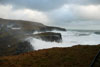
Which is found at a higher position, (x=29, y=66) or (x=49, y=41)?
(x=29, y=66)

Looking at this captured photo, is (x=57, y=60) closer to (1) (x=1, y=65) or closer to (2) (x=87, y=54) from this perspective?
(2) (x=87, y=54)

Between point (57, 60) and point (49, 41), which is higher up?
point (57, 60)

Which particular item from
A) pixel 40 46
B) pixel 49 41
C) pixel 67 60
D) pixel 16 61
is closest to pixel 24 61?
A: pixel 16 61

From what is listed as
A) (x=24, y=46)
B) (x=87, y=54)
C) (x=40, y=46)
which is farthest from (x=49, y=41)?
(x=87, y=54)

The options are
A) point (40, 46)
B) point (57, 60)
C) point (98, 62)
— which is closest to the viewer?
point (98, 62)

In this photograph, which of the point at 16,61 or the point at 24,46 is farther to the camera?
the point at 24,46

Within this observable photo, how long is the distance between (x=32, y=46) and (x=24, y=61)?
34692 millimetres

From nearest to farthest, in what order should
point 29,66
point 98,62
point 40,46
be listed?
1. point 98,62
2. point 29,66
3. point 40,46

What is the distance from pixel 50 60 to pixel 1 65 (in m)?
3.51

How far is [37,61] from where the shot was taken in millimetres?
11461

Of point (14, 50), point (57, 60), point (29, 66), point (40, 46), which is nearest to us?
point (29, 66)

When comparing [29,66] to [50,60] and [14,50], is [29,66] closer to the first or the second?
[50,60]

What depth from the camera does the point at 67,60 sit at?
11.2 metres

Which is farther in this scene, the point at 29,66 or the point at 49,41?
the point at 49,41
